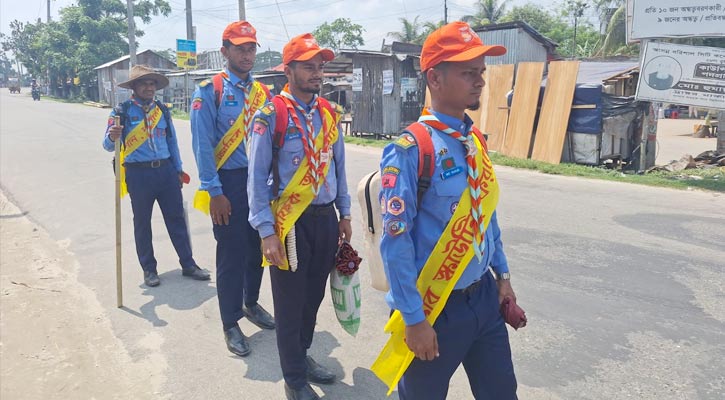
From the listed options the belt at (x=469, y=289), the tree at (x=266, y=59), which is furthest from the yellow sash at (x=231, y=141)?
the tree at (x=266, y=59)

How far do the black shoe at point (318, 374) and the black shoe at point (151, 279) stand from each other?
2284 millimetres

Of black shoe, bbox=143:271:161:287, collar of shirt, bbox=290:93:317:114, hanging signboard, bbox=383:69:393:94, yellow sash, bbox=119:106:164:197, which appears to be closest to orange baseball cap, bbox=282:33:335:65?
collar of shirt, bbox=290:93:317:114

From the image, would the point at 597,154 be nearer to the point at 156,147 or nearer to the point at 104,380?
the point at 156,147

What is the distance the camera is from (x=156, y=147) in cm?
500

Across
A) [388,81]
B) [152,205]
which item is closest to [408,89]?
[388,81]

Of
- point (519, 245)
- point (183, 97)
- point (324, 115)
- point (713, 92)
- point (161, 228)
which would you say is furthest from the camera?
point (183, 97)

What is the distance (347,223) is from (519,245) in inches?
124

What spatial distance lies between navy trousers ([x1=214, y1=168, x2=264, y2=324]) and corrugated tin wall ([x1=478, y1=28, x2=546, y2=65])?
20636 mm

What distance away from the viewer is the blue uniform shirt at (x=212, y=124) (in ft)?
11.6

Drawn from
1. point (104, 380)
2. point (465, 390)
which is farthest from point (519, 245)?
point (104, 380)

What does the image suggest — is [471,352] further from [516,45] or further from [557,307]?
[516,45]

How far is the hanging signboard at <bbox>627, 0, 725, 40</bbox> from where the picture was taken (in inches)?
361

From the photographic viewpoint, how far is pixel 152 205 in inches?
202

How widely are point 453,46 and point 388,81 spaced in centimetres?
1517
